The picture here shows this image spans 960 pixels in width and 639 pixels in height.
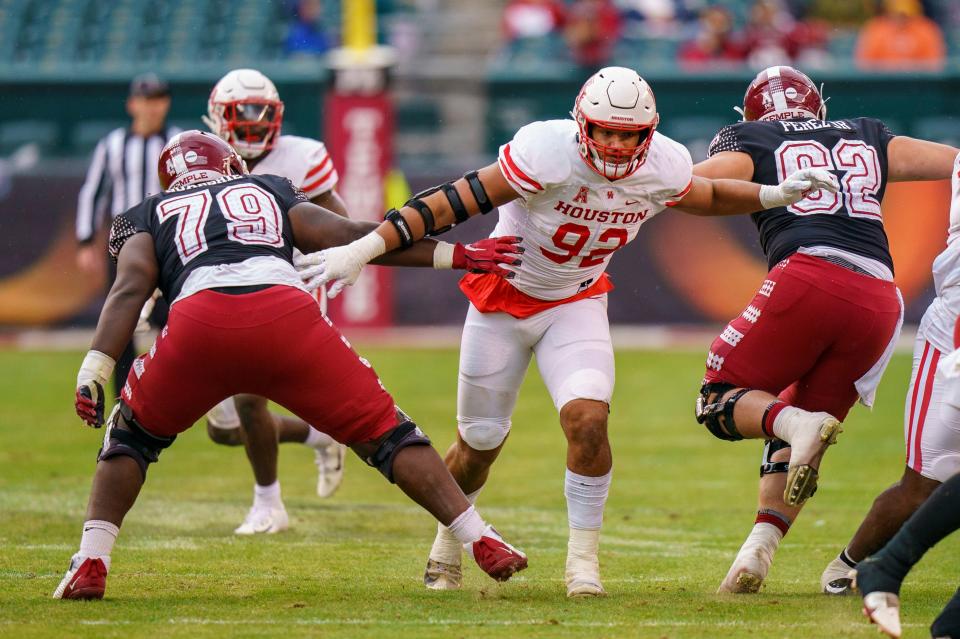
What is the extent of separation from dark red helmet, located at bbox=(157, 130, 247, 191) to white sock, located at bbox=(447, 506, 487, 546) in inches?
61.3

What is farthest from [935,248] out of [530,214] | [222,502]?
[530,214]

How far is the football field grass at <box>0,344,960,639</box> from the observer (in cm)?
455

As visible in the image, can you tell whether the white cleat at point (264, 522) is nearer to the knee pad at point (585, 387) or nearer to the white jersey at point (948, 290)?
the knee pad at point (585, 387)

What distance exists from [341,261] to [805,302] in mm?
1656

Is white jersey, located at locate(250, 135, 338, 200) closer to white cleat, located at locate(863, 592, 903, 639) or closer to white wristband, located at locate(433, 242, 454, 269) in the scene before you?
white wristband, located at locate(433, 242, 454, 269)

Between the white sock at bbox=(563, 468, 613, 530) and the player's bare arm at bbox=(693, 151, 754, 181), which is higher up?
the player's bare arm at bbox=(693, 151, 754, 181)

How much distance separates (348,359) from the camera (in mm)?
4863

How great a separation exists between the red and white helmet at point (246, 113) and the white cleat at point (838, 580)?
314cm

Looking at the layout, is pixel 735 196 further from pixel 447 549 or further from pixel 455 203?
pixel 447 549

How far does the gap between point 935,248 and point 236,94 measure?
9.98m

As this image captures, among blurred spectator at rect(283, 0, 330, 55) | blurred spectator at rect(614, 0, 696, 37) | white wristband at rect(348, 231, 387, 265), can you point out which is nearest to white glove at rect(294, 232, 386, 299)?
white wristband at rect(348, 231, 387, 265)

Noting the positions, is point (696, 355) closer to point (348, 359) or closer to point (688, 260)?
point (688, 260)

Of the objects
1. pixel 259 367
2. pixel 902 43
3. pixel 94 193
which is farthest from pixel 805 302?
pixel 902 43

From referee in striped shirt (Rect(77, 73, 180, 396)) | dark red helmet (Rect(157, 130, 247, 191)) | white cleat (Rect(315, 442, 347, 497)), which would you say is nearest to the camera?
dark red helmet (Rect(157, 130, 247, 191))
